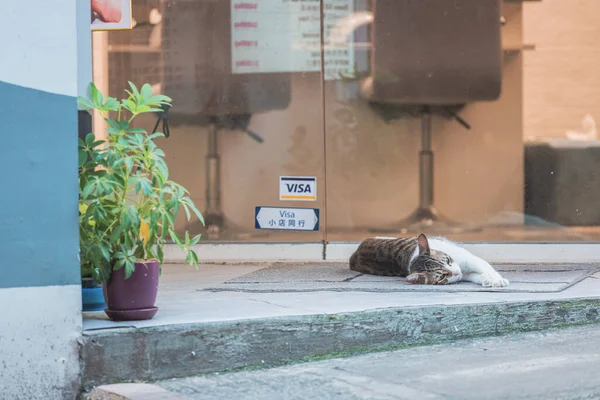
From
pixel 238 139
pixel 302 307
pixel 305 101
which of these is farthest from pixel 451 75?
pixel 302 307

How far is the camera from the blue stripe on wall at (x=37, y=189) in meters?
3.57

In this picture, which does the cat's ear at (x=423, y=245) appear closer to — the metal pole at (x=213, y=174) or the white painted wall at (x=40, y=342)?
the metal pole at (x=213, y=174)

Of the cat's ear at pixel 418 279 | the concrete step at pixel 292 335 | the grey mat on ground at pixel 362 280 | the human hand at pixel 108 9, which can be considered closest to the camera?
the concrete step at pixel 292 335

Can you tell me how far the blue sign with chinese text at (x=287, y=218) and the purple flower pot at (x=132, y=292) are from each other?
3.34 m

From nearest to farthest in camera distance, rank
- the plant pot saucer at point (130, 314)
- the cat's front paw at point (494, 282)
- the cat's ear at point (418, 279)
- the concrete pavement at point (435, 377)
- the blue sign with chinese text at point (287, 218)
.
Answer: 1. the concrete pavement at point (435, 377)
2. the plant pot saucer at point (130, 314)
3. the cat's front paw at point (494, 282)
4. the cat's ear at point (418, 279)
5. the blue sign with chinese text at point (287, 218)

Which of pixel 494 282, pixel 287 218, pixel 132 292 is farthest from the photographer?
pixel 287 218

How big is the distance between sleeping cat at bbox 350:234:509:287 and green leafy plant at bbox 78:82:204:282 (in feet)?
7.08

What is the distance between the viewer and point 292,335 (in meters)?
4.05

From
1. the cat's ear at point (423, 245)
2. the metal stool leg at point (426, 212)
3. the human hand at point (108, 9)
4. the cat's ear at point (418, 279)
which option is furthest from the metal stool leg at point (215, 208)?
the human hand at point (108, 9)

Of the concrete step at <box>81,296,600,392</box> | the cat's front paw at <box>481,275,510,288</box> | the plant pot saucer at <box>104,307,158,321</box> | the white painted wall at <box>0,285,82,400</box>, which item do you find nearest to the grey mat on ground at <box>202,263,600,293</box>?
the cat's front paw at <box>481,275,510,288</box>

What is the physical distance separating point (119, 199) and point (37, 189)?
1.18 feet

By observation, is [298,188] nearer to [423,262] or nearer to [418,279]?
[423,262]

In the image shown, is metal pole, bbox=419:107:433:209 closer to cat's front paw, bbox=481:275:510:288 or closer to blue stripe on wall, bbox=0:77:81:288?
cat's front paw, bbox=481:275:510:288

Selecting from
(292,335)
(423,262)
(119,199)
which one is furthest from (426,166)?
(119,199)
